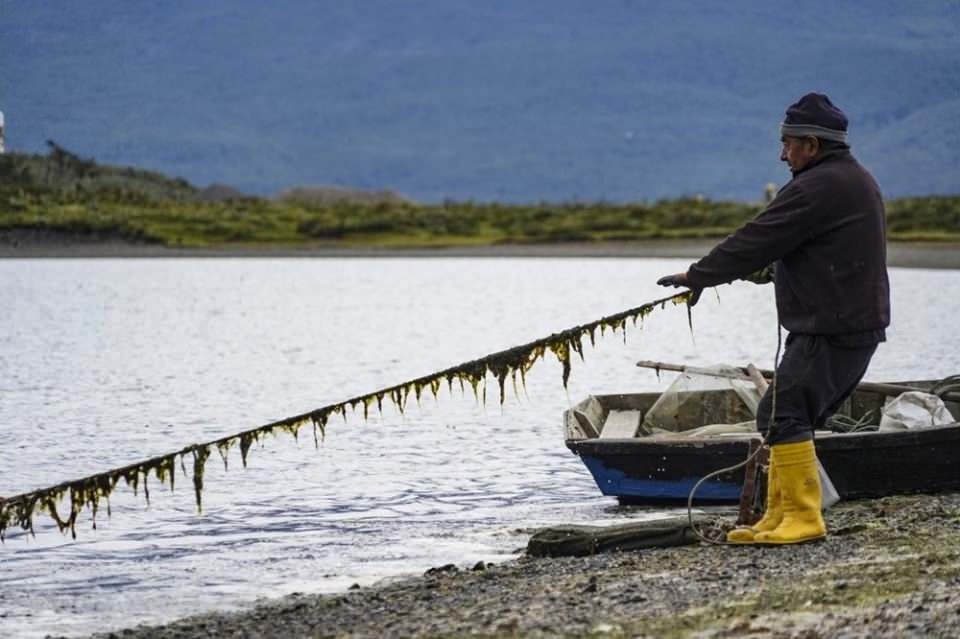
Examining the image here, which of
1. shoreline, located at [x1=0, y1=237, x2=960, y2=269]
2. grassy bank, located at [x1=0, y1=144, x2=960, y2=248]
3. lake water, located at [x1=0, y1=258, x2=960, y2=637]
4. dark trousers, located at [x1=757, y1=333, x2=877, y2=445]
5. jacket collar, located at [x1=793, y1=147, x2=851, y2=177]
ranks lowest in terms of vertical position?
lake water, located at [x1=0, y1=258, x2=960, y2=637]

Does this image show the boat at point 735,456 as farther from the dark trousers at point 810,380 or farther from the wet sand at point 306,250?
the wet sand at point 306,250

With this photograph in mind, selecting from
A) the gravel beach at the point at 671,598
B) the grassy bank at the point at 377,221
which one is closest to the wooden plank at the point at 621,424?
the gravel beach at the point at 671,598

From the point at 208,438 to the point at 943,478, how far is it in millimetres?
8701

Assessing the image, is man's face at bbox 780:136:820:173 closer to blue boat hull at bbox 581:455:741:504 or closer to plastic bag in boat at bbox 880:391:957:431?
blue boat hull at bbox 581:455:741:504

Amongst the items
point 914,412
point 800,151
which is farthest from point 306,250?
point 800,151

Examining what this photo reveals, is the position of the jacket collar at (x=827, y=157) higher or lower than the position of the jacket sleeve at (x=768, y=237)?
higher

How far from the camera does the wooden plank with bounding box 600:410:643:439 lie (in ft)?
41.4

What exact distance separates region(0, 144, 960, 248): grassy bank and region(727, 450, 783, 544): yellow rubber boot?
47.9m

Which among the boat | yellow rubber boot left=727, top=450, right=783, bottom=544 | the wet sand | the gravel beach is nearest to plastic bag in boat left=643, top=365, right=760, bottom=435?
the boat

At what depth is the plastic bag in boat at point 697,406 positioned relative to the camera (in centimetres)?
1314

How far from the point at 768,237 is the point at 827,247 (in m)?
0.30

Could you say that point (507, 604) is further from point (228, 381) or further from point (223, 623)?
point (228, 381)

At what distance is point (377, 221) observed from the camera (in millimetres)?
65812

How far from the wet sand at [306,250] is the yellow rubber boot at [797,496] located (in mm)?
46928
